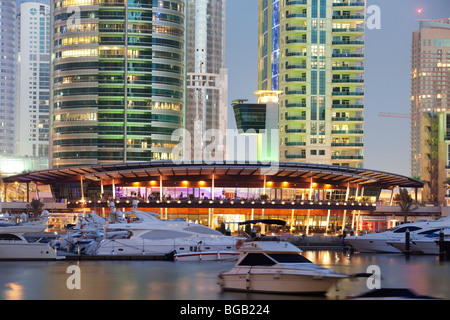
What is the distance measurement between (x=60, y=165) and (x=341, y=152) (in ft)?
210

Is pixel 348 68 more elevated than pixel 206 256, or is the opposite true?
pixel 348 68

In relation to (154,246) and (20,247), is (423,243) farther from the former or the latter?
(20,247)

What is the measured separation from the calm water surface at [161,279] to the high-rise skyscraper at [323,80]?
10867 centimetres

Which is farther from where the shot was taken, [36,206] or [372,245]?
[36,206]

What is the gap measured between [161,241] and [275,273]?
30592mm

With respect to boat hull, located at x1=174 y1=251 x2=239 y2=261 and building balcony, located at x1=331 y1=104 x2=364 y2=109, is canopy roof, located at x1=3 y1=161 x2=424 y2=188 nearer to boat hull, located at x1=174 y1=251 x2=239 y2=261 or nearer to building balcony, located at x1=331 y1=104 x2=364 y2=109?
boat hull, located at x1=174 y1=251 x2=239 y2=261

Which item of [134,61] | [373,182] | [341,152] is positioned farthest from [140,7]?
[373,182]

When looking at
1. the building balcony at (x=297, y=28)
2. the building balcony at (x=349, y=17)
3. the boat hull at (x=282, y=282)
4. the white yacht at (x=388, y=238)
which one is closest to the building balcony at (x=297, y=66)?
the building balcony at (x=297, y=28)

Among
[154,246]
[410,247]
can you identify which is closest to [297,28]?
[410,247]

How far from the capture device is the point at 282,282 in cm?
4628

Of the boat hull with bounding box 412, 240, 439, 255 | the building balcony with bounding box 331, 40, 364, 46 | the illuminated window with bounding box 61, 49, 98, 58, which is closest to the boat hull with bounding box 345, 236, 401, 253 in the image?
the boat hull with bounding box 412, 240, 439, 255
